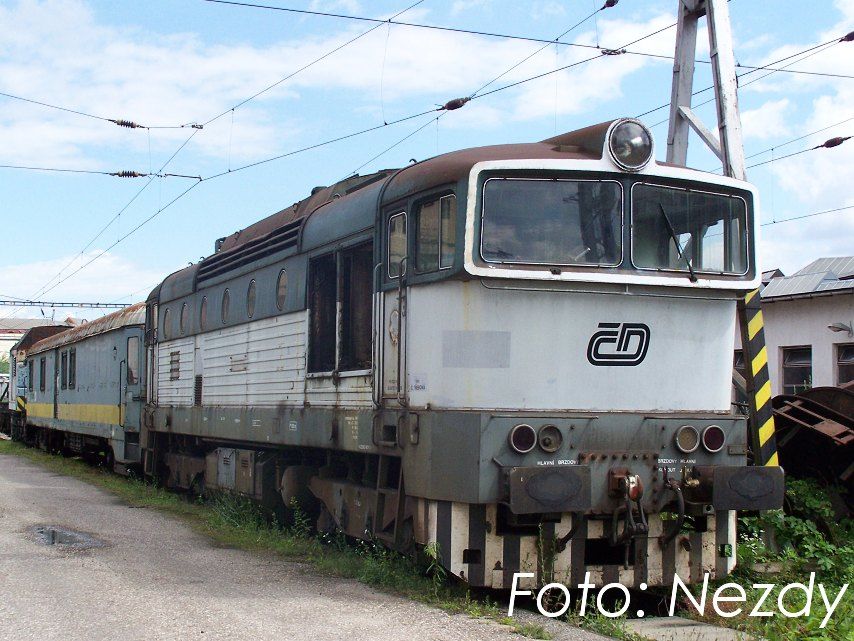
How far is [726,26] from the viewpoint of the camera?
11172 millimetres

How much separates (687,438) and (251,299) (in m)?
5.81

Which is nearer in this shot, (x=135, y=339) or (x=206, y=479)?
(x=206, y=479)

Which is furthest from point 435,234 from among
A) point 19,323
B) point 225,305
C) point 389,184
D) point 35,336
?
point 19,323

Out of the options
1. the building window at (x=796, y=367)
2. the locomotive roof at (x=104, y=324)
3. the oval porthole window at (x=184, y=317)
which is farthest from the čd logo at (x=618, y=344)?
the building window at (x=796, y=367)

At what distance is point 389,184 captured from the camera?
336 inches

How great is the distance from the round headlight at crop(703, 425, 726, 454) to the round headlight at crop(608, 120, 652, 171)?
6.69 feet

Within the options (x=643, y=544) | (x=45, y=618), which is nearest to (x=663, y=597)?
(x=643, y=544)

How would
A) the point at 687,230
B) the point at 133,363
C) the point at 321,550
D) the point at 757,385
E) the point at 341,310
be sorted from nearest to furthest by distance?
the point at 687,230, the point at 341,310, the point at 757,385, the point at 321,550, the point at 133,363

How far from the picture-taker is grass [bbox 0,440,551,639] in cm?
741

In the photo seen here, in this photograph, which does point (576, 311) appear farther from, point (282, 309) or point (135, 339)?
point (135, 339)

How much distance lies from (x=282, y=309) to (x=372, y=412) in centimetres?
263

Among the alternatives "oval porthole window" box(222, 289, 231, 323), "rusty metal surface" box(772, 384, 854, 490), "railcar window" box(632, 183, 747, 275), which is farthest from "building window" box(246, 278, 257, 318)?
"rusty metal surface" box(772, 384, 854, 490)

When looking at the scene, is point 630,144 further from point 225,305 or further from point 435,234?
point 225,305

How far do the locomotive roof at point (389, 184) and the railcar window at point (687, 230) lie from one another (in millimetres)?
587
